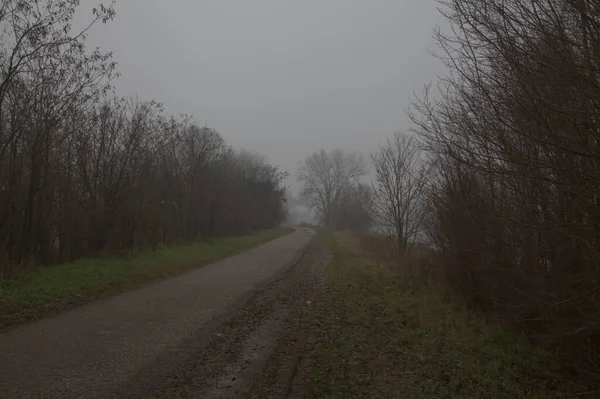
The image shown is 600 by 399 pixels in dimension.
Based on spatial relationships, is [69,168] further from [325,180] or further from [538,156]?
[325,180]

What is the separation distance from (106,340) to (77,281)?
510 cm

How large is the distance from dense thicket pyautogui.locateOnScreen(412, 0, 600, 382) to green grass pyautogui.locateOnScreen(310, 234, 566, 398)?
570mm

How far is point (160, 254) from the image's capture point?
57.3ft

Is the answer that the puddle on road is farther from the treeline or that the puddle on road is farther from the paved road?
the treeline

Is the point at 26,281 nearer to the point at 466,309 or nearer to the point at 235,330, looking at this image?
the point at 235,330

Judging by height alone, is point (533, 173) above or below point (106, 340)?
above

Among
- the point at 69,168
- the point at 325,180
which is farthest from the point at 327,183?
the point at 69,168

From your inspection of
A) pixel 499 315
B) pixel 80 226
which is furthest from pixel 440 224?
pixel 80 226

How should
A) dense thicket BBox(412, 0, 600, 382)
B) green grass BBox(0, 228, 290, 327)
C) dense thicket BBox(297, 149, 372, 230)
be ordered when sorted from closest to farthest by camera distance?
1. dense thicket BBox(412, 0, 600, 382)
2. green grass BBox(0, 228, 290, 327)
3. dense thicket BBox(297, 149, 372, 230)

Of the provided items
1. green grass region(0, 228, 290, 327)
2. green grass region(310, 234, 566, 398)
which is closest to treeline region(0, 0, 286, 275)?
green grass region(0, 228, 290, 327)

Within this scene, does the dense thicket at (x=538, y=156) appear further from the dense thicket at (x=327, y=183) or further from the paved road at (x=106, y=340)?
the dense thicket at (x=327, y=183)

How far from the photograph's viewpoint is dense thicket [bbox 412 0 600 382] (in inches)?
178

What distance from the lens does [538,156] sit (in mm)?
5582

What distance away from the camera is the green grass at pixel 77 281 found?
8.52 meters
